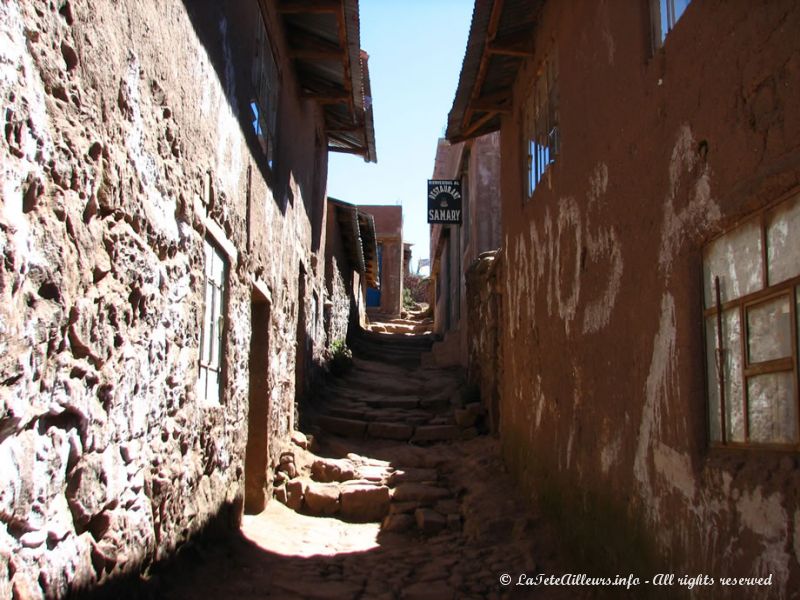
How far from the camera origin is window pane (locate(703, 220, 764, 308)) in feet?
9.96

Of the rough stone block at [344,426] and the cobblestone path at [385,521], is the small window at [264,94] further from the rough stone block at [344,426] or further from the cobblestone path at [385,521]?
the rough stone block at [344,426]

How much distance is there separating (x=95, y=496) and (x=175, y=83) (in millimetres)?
2405

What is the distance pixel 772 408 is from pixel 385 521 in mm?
5698

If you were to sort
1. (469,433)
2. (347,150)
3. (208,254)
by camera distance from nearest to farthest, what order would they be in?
(208,254) → (469,433) → (347,150)

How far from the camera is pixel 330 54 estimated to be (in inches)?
351

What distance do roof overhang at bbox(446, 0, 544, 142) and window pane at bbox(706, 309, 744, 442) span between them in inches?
174

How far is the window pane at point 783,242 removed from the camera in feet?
8.98

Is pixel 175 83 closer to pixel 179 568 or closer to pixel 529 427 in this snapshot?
pixel 179 568

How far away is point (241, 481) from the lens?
6734 mm

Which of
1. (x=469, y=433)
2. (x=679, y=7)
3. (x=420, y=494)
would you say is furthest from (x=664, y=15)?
(x=469, y=433)

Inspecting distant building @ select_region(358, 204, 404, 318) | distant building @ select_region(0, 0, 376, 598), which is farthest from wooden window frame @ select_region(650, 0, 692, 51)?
distant building @ select_region(358, 204, 404, 318)

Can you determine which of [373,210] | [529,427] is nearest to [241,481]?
[529,427]

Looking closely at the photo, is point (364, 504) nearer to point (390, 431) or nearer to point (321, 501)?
point (321, 501)

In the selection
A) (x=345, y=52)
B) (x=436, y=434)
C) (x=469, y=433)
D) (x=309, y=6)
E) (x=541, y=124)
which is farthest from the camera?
(x=436, y=434)
